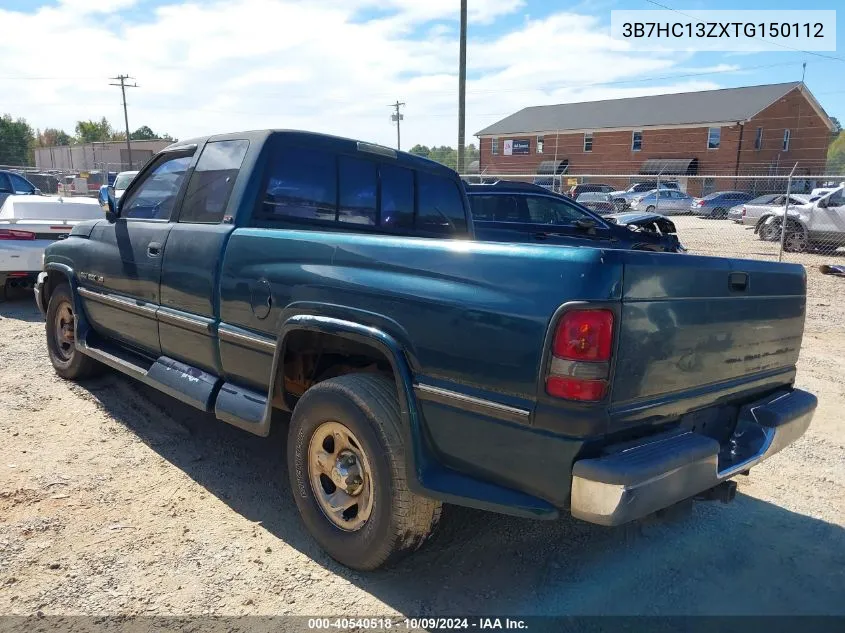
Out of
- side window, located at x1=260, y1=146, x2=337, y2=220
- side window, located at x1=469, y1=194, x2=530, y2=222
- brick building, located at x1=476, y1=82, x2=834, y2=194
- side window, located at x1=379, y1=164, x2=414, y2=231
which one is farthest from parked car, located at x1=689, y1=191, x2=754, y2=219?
side window, located at x1=260, y1=146, x2=337, y2=220

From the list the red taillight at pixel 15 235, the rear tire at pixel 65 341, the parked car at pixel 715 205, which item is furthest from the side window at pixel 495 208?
the parked car at pixel 715 205

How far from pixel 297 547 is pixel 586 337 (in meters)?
1.87

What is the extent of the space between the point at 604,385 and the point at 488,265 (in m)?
0.59

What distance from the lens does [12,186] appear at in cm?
1301

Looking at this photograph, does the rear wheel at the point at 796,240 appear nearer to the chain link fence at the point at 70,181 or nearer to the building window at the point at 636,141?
the chain link fence at the point at 70,181

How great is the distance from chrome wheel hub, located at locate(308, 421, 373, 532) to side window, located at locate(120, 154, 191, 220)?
2072 millimetres

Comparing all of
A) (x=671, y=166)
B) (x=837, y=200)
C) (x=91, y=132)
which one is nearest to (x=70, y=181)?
(x=837, y=200)

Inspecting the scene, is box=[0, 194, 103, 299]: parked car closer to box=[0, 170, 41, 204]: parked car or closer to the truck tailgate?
box=[0, 170, 41, 204]: parked car

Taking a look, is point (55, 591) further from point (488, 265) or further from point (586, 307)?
point (586, 307)

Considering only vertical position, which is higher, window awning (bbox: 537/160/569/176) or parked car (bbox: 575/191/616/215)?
window awning (bbox: 537/160/569/176)

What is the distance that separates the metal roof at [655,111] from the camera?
42.5 meters

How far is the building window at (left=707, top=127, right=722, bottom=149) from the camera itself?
42.1 metres

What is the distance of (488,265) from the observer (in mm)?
2348

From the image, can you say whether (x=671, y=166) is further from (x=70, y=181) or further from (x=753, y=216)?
(x=70, y=181)
